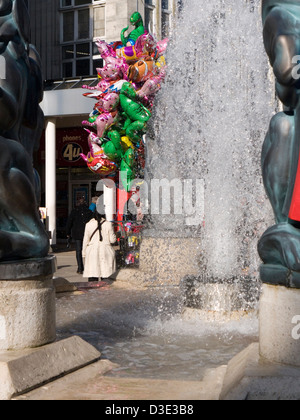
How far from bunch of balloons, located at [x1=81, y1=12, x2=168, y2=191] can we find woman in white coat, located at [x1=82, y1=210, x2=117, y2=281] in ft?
11.6

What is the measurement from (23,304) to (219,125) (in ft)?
18.8

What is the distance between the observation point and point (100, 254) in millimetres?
9688

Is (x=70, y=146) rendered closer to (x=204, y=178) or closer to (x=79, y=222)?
(x=79, y=222)

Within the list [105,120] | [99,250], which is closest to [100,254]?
[99,250]

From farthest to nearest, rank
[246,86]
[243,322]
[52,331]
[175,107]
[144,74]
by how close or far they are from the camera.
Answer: [144,74] < [175,107] < [246,86] < [243,322] < [52,331]

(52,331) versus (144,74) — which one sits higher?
(144,74)

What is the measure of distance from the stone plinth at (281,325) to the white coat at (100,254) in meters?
6.71

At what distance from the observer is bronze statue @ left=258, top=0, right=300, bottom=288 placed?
2.99 metres

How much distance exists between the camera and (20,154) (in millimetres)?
3725

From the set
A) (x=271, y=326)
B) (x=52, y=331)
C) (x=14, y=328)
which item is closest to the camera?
(x=271, y=326)

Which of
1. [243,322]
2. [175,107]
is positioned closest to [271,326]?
[243,322]

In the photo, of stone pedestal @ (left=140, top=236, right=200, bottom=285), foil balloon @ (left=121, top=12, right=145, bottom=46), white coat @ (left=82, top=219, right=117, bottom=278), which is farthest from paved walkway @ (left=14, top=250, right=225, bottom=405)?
foil balloon @ (left=121, top=12, right=145, bottom=46)

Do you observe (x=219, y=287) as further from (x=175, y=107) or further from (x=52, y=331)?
(x=175, y=107)
